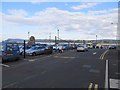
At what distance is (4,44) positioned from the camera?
22.3 m

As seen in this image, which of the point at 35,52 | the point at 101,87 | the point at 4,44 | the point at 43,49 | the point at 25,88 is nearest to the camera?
the point at 25,88

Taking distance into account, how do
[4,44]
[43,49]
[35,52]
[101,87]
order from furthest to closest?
1. [43,49]
2. [35,52]
3. [4,44]
4. [101,87]

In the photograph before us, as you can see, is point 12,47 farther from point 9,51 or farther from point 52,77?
point 52,77

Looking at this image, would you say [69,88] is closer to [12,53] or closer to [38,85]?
[38,85]

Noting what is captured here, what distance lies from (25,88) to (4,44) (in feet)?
44.0

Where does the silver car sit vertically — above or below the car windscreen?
below

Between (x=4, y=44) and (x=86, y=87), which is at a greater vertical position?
(x=4, y=44)

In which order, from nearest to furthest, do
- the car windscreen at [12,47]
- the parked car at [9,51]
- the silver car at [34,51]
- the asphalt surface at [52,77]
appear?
the asphalt surface at [52,77] → the parked car at [9,51] → the car windscreen at [12,47] → the silver car at [34,51]

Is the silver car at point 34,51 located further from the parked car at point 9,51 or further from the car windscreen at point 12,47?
the car windscreen at point 12,47

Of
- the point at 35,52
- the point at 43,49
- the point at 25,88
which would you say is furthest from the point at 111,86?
the point at 43,49

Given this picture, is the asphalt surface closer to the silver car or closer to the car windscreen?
the car windscreen

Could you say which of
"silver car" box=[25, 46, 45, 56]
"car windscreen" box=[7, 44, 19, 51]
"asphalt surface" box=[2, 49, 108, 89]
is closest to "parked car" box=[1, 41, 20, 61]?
"car windscreen" box=[7, 44, 19, 51]

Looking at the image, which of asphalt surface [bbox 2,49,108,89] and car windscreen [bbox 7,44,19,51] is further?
car windscreen [bbox 7,44,19,51]

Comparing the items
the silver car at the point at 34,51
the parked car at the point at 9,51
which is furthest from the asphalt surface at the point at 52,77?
the silver car at the point at 34,51
